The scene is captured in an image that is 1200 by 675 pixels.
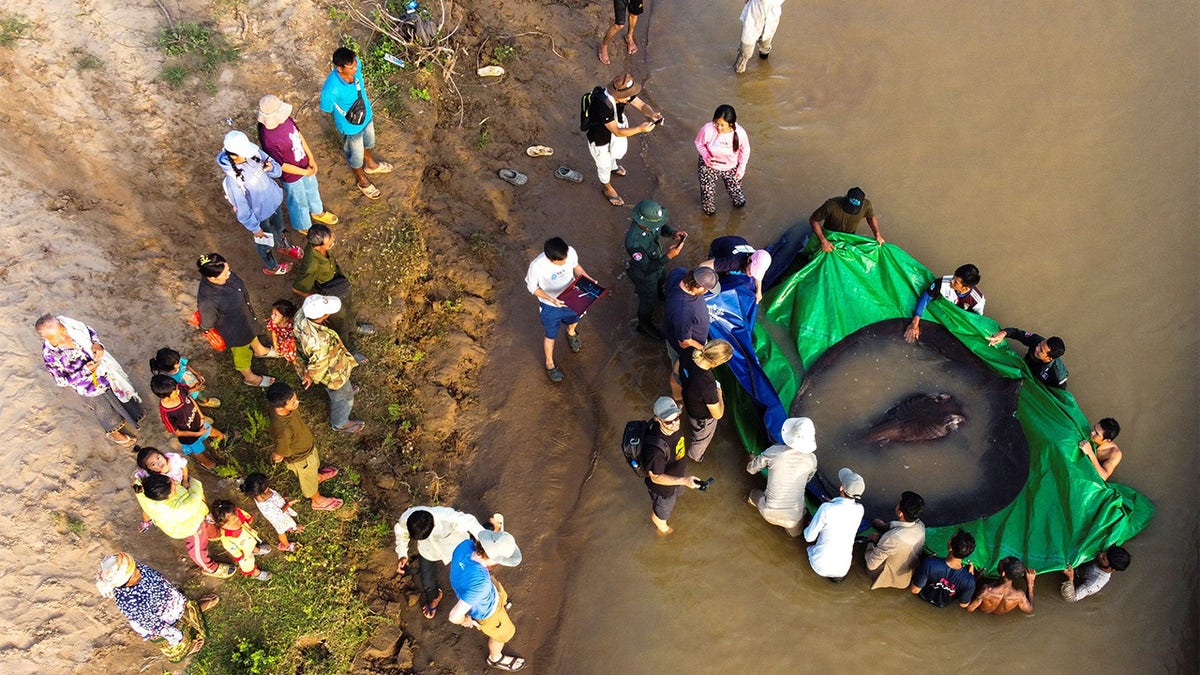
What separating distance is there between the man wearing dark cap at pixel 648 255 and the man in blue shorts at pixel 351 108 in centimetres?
279

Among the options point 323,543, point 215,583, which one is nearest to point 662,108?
point 323,543

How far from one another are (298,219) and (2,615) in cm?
385

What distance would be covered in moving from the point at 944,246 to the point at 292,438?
6.89m

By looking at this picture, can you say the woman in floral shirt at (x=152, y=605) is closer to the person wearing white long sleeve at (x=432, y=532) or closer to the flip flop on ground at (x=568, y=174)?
the person wearing white long sleeve at (x=432, y=532)

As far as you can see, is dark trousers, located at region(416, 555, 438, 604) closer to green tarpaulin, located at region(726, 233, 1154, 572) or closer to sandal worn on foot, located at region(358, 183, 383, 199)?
green tarpaulin, located at region(726, 233, 1154, 572)

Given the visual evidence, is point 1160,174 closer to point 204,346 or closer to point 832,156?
point 832,156

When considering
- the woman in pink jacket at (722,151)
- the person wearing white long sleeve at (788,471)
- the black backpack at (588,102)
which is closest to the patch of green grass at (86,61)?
the black backpack at (588,102)

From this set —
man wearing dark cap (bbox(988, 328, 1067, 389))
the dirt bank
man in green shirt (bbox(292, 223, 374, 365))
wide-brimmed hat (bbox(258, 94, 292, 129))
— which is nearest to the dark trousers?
the dirt bank

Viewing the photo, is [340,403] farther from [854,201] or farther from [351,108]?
[854,201]

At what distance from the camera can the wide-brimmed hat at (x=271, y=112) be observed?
21.4ft

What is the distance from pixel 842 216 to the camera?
24.6 ft

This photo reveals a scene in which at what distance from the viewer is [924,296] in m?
7.29

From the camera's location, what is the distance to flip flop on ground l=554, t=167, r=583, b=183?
8.71 meters

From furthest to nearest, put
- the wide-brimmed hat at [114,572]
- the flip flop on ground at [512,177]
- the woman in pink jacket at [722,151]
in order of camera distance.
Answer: the flip flop on ground at [512,177], the woman in pink jacket at [722,151], the wide-brimmed hat at [114,572]
